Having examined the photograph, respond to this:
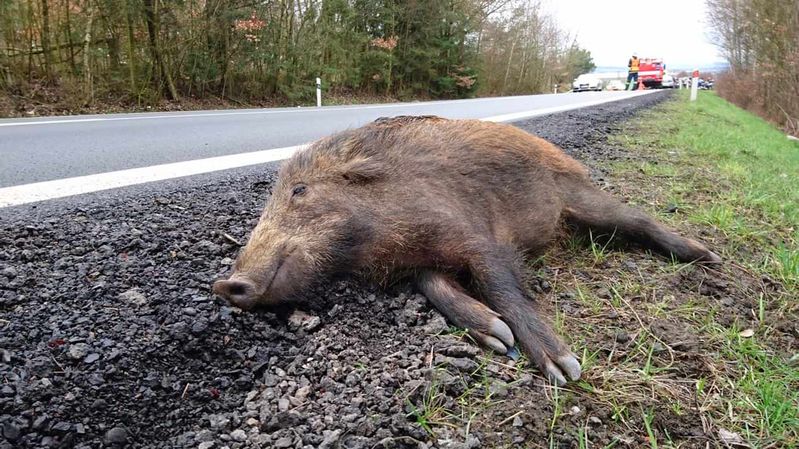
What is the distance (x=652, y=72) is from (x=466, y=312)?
44.2 meters

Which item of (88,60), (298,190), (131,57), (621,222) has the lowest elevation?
(621,222)

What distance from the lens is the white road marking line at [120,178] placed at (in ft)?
12.0

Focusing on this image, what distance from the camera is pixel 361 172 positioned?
2.87 m

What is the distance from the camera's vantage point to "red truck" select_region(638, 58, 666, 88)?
41.5 m

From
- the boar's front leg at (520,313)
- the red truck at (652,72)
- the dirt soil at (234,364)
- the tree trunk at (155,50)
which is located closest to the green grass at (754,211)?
the dirt soil at (234,364)

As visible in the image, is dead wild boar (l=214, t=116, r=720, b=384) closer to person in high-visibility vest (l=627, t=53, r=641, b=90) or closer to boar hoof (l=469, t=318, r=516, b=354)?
boar hoof (l=469, t=318, r=516, b=354)

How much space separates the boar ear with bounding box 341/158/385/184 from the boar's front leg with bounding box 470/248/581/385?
2.17ft

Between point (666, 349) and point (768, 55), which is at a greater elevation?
point (768, 55)

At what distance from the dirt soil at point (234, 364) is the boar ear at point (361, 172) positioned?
540 millimetres

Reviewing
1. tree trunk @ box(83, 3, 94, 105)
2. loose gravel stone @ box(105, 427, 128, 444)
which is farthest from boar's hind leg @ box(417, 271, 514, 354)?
tree trunk @ box(83, 3, 94, 105)

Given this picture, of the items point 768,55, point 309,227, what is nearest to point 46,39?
point 309,227

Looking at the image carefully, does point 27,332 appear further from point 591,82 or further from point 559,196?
point 591,82

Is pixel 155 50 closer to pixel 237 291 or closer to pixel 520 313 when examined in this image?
pixel 237 291

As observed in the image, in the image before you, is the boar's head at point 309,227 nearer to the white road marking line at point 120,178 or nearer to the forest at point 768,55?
the white road marking line at point 120,178
